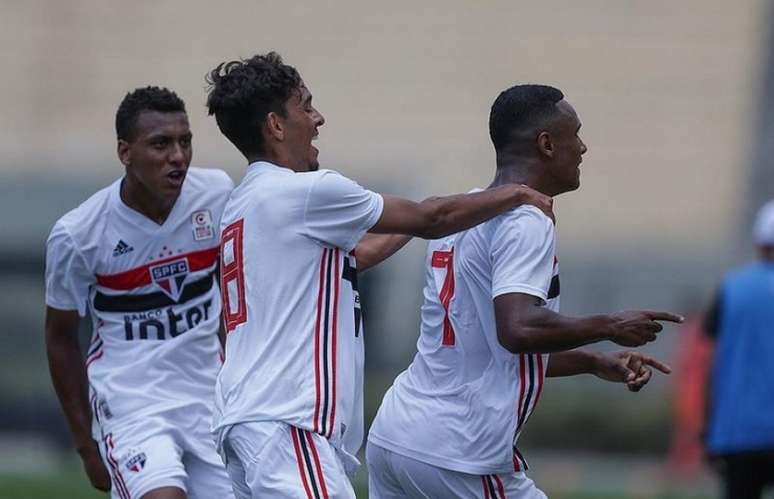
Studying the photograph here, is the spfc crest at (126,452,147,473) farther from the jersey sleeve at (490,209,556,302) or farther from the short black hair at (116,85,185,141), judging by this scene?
the jersey sleeve at (490,209,556,302)

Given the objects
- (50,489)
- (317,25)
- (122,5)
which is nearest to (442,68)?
(317,25)

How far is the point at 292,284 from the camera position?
19.0 ft

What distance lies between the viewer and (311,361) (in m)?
5.74

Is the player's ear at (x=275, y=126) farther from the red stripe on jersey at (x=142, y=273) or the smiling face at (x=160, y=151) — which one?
the red stripe on jersey at (x=142, y=273)

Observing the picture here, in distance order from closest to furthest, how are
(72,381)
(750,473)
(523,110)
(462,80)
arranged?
(523,110) < (72,381) < (750,473) < (462,80)

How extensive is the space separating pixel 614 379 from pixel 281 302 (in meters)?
1.27

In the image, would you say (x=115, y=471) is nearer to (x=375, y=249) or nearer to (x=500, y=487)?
(x=375, y=249)

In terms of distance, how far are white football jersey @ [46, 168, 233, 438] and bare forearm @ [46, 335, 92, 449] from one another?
0.11 m

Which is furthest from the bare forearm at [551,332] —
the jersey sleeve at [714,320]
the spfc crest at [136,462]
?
the jersey sleeve at [714,320]

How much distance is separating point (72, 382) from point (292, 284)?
2.08 metres

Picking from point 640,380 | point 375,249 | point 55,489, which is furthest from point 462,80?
point 640,380

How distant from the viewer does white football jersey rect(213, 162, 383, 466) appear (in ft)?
18.8

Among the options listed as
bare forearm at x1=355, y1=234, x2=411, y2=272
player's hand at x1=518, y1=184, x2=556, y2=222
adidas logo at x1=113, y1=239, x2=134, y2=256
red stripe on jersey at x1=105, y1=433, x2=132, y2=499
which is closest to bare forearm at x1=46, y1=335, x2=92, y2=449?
red stripe on jersey at x1=105, y1=433, x2=132, y2=499

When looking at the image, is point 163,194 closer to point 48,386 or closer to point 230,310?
point 230,310
